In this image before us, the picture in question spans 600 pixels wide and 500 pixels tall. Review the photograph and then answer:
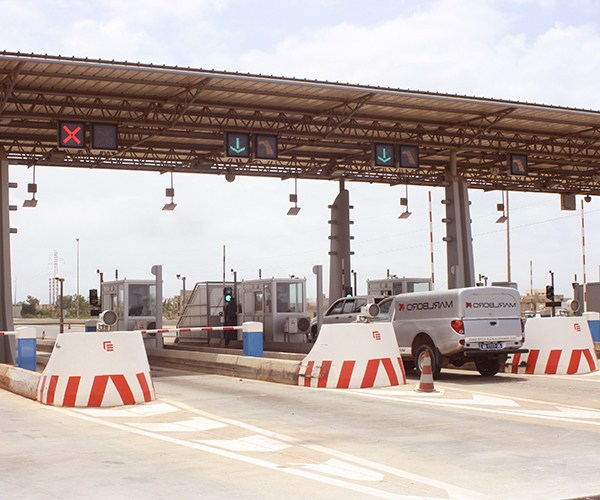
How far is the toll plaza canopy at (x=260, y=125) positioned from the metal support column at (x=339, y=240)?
115 cm

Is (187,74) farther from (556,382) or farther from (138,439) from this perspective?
(138,439)

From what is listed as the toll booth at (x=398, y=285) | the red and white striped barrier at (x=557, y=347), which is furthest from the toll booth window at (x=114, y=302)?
the red and white striped barrier at (x=557, y=347)

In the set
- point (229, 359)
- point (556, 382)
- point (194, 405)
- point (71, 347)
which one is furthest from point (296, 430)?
point (229, 359)

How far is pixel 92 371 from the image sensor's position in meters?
13.7

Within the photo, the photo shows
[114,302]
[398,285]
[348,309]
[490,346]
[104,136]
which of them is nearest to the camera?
[490,346]

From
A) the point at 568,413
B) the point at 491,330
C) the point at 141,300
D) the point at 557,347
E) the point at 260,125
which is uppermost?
the point at 260,125

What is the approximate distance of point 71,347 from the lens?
13.7 metres

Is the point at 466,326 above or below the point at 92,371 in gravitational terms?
above

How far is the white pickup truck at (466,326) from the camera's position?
60.4ft

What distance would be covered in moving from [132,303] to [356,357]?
17.9 metres

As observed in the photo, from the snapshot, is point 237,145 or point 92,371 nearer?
point 92,371

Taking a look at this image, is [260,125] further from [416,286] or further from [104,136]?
[416,286]

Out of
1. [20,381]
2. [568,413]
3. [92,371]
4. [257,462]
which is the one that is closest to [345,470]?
[257,462]

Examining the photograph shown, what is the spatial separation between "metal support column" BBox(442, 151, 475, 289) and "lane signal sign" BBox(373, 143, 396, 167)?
4.93m
